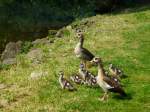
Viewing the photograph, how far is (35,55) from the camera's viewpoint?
28.2 m

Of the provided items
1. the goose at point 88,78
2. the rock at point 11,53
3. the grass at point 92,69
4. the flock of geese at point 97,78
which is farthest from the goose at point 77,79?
the rock at point 11,53

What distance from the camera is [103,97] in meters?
19.4

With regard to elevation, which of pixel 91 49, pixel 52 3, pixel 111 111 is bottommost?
pixel 111 111

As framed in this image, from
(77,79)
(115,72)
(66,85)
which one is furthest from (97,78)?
(115,72)

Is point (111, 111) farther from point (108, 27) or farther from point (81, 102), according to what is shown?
point (108, 27)

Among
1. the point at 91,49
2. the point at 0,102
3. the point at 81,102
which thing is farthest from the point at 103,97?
the point at 91,49

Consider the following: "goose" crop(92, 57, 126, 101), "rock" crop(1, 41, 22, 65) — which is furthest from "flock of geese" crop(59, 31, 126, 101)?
"rock" crop(1, 41, 22, 65)

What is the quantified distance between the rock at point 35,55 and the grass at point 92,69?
328 mm

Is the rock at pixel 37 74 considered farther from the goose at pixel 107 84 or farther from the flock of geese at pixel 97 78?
the goose at pixel 107 84

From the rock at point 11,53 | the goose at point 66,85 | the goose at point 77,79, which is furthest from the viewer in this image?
the rock at point 11,53

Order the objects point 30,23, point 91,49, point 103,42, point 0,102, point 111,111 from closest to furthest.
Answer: point 111,111 < point 0,102 < point 91,49 < point 103,42 < point 30,23

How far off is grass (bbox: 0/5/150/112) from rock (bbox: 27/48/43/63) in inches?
12.9

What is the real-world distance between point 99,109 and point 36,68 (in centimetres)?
684

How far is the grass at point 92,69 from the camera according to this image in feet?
62.8
